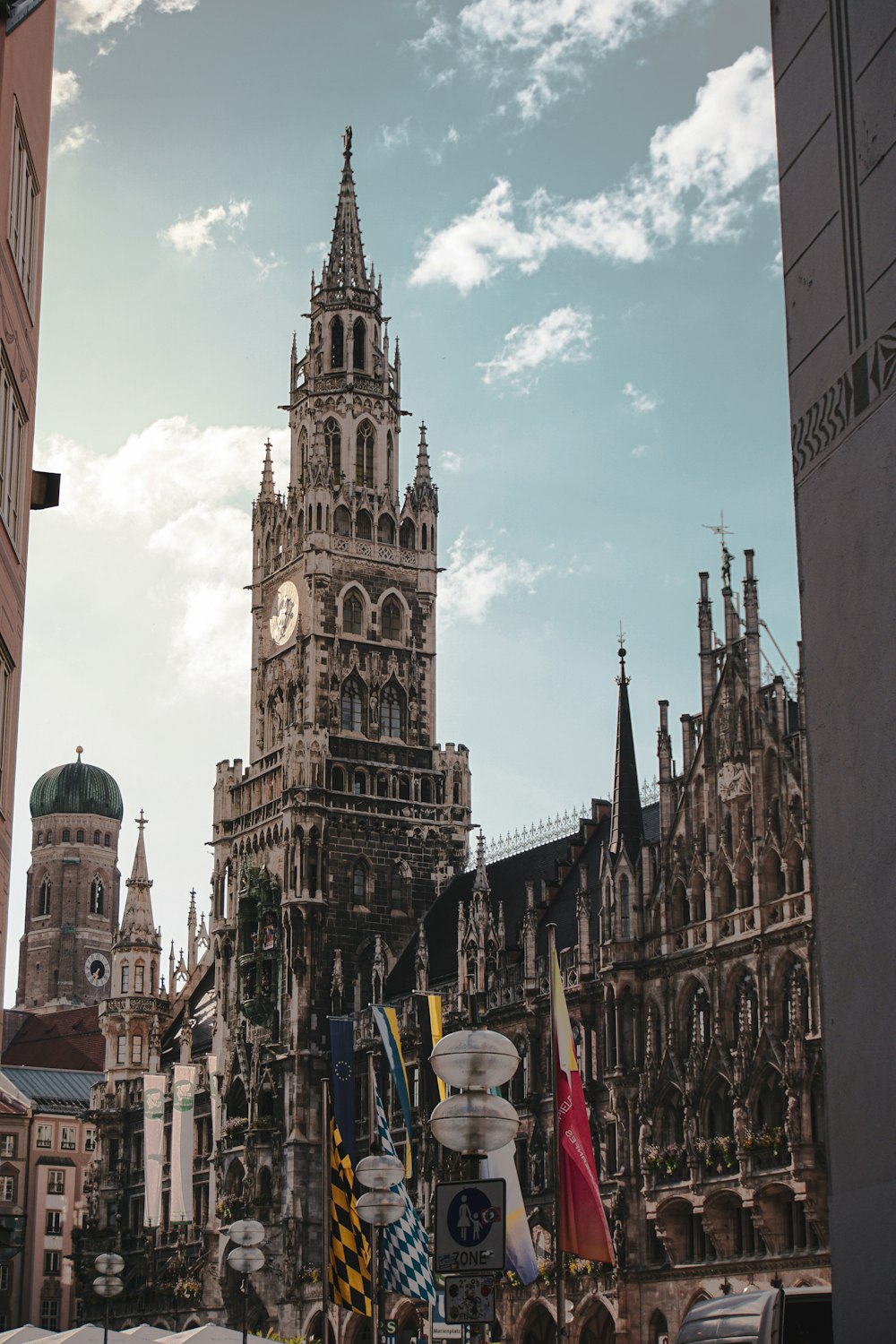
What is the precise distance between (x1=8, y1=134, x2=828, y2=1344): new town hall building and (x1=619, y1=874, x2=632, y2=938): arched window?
0.08m

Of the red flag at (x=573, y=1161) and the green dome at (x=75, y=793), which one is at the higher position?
the green dome at (x=75, y=793)

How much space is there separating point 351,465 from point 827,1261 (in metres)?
45.1

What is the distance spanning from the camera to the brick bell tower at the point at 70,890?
6280 inches

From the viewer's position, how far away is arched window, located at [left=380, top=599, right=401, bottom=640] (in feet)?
272

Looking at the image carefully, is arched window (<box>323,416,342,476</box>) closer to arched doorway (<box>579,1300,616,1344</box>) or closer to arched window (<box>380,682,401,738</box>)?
arched window (<box>380,682,401,738</box>)

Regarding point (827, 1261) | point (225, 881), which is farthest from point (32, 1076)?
point (827, 1261)

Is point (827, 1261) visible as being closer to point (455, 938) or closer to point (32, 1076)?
point (455, 938)

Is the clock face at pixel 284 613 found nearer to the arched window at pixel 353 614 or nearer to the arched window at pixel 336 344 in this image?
the arched window at pixel 353 614

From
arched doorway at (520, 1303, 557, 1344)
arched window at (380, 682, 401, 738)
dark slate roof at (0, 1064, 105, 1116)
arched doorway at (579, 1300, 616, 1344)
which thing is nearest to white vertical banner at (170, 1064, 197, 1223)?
arched window at (380, 682, 401, 738)

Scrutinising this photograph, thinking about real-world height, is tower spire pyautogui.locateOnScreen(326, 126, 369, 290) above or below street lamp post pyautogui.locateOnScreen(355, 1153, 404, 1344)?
above

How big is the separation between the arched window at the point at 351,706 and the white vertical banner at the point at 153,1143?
668 inches

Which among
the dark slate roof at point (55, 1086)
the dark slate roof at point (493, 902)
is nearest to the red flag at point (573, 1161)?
the dark slate roof at point (493, 902)

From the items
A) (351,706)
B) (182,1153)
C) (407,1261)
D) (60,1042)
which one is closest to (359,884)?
(351,706)

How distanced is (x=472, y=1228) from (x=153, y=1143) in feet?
211
